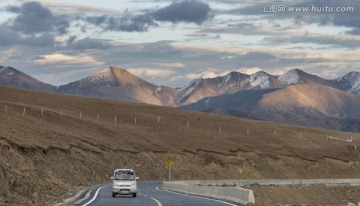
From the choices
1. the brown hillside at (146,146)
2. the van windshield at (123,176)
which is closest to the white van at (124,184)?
the van windshield at (123,176)

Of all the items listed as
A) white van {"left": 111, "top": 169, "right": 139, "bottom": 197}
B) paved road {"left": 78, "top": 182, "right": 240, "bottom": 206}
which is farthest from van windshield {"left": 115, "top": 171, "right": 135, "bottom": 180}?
paved road {"left": 78, "top": 182, "right": 240, "bottom": 206}

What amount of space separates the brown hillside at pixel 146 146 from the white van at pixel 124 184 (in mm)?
9967

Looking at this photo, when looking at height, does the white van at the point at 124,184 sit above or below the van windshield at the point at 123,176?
below

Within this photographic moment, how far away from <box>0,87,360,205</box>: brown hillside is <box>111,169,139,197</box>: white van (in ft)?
32.7

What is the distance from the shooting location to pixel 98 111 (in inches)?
5787

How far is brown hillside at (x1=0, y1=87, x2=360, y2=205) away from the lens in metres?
83.6

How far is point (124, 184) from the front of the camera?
46.3 m

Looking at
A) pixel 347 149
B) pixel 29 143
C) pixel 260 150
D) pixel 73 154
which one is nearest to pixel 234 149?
pixel 260 150

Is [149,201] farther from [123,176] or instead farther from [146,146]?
[146,146]

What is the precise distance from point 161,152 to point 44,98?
181 feet

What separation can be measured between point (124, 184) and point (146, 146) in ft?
212

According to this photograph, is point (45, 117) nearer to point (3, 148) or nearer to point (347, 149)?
point (3, 148)

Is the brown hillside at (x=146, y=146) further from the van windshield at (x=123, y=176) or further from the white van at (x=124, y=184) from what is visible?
the white van at (x=124, y=184)

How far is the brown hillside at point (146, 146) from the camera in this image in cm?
8362
